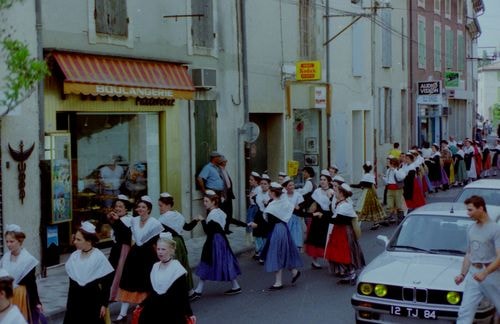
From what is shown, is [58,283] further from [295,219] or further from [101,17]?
[101,17]

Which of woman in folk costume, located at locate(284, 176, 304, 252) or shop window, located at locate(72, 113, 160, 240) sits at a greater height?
shop window, located at locate(72, 113, 160, 240)

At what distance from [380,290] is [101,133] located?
8094mm

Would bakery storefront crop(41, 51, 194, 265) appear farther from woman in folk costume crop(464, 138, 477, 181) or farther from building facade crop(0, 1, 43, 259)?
woman in folk costume crop(464, 138, 477, 181)

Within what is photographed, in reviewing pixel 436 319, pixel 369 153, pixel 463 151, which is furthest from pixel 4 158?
pixel 463 151

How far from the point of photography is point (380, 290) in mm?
9297

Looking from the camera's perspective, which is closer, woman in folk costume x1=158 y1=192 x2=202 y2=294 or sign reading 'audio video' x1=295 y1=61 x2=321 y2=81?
woman in folk costume x1=158 y1=192 x2=202 y2=294

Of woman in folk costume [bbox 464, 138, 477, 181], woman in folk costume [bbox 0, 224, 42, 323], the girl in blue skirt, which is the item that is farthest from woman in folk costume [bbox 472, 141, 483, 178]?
woman in folk costume [bbox 0, 224, 42, 323]

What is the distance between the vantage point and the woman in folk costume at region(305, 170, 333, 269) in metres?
14.0

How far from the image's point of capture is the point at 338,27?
27.1m

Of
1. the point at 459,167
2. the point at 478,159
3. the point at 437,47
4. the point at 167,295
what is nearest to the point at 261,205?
the point at 167,295

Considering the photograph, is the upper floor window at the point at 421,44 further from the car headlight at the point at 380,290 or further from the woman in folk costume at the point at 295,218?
the car headlight at the point at 380,290

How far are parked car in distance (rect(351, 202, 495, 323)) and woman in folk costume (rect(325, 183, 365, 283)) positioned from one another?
7.84 feet

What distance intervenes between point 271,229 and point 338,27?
49.8ft

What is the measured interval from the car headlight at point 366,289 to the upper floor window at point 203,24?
33.1 feet
